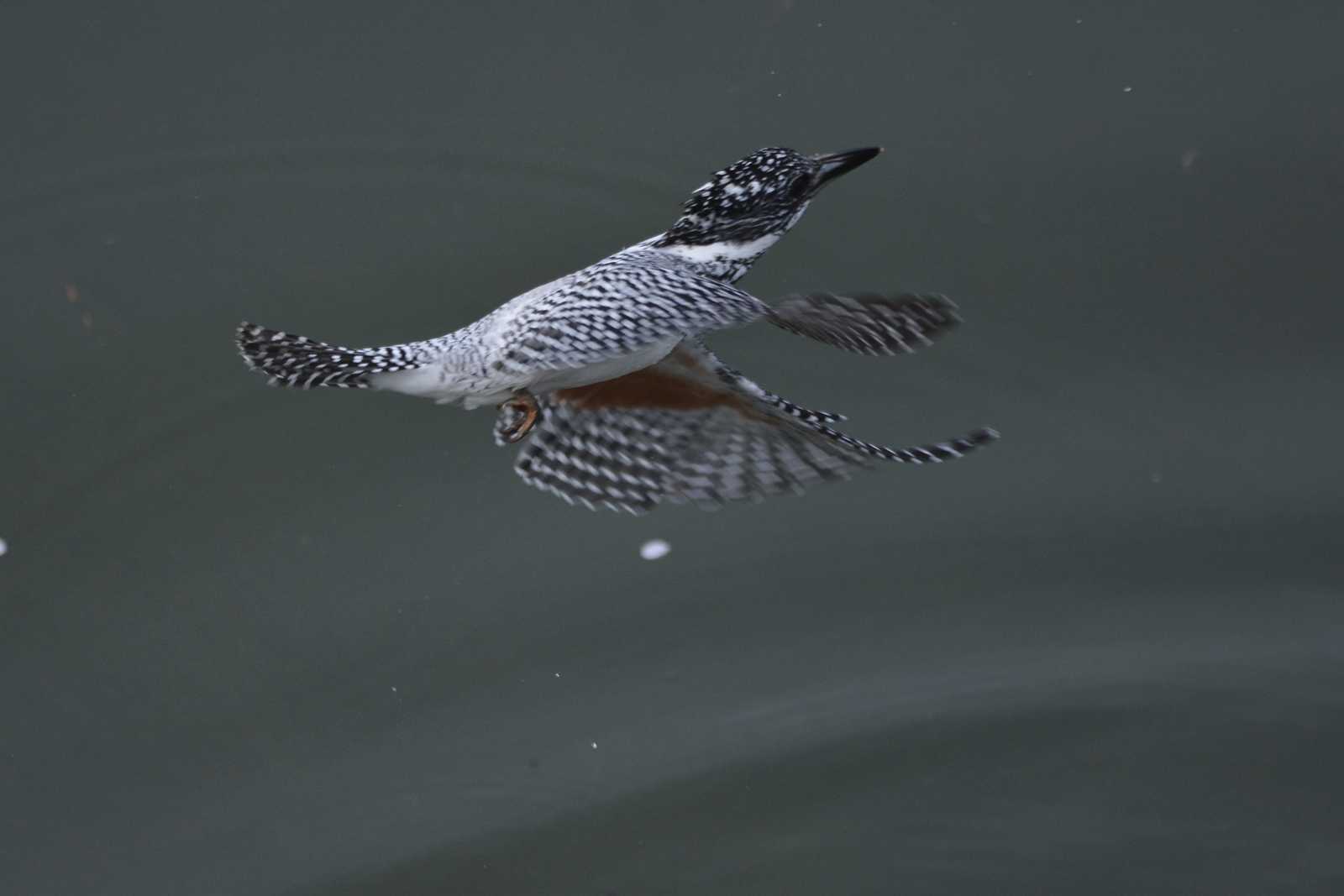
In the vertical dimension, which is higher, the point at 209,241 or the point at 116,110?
the point at 116,110

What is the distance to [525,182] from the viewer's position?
10.6 ft

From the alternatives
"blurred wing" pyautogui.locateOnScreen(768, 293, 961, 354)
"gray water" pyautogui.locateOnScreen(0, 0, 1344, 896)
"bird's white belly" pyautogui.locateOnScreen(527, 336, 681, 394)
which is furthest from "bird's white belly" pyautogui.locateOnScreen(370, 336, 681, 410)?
"gray water" pyautogui.locateOnScreen(0, 0, 1344, 896)

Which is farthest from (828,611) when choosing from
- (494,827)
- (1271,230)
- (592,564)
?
(1271,230)

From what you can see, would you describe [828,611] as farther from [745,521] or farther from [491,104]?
[491,104]

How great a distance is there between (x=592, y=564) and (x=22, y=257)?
4.01 ft

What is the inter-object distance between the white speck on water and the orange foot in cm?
43

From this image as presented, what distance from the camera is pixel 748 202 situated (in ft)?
9.75

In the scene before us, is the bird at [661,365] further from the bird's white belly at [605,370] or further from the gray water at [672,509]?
the gray water at [672,509]

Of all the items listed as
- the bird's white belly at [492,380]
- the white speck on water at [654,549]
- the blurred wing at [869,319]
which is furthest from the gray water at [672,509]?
the blurred wing at [869,319]

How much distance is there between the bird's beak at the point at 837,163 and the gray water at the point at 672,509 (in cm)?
25

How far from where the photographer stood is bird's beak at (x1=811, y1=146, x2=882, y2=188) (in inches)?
118

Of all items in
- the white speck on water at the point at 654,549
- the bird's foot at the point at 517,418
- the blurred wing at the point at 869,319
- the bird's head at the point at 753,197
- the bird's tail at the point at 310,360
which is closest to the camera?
the blurred wing at the point at 869,319

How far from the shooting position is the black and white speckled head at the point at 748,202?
2.96 m

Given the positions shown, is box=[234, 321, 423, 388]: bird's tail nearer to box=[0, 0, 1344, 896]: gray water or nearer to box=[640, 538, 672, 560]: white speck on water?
box=[0, 0, 1344, 896]: gray water
